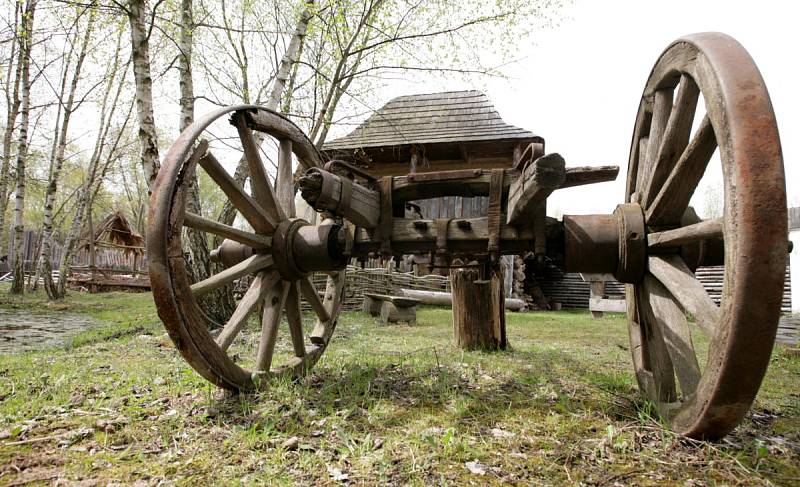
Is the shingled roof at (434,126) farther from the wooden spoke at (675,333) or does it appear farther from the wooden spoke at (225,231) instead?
the wooden spoke at (675,333)

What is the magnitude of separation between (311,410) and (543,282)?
656 inches

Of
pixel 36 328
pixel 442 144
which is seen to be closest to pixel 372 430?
pixel 36 328

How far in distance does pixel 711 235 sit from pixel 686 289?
297 mm

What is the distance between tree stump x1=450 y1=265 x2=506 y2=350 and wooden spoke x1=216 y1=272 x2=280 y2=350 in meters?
2.38

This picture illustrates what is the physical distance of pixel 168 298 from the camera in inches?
76.7

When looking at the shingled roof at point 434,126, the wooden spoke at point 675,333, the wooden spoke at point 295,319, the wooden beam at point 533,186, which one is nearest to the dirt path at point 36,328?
the wooden spoke at point 295,319

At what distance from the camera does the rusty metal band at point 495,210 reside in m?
2.46

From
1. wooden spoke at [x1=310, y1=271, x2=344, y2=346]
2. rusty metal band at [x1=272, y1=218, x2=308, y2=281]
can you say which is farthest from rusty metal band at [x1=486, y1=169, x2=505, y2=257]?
wooden spoke at [x1=310, y1=271, x2=344, y2=346]

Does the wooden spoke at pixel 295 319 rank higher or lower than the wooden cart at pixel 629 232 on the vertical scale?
lower

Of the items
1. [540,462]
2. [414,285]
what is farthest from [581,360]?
[414,285]

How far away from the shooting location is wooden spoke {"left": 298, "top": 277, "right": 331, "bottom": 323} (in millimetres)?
3196

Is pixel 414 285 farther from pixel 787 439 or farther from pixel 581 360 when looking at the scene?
pixel 787 439

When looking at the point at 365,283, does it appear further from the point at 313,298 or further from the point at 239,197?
the point at 239,197

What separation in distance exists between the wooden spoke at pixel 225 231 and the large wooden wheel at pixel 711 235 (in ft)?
7.17
